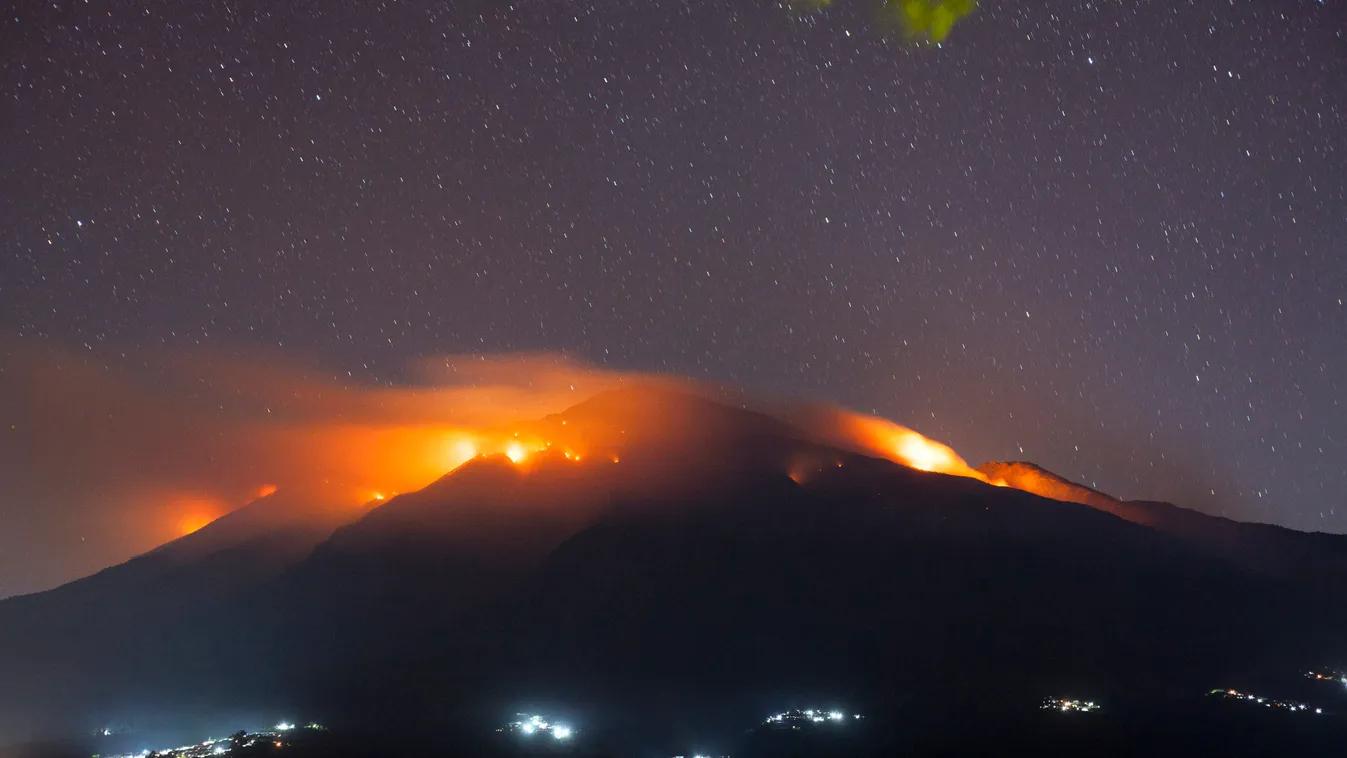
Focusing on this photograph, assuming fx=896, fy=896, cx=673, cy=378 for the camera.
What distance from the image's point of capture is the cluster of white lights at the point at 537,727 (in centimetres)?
10868

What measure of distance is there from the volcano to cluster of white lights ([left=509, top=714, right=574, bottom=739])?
10.3 metres

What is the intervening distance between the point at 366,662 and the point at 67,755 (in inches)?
1915

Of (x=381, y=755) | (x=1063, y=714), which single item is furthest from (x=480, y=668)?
(x=1063, y=714)

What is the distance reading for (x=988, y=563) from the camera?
153 m

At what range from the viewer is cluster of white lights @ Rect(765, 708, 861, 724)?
357 ft

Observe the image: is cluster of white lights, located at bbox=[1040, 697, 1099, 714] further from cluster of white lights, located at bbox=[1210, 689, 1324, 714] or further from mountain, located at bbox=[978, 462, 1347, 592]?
mountain, located at bbox=[978, 462, 1347, 592]

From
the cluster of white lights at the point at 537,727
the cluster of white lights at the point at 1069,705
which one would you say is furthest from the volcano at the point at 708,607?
the cluster of white lights at the point at 537,727

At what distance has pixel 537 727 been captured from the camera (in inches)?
4414

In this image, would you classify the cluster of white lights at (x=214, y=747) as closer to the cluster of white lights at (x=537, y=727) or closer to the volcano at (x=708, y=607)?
the volcano at (x=708, y=607)

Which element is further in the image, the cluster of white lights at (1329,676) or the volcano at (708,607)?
the volcano at (708,607)

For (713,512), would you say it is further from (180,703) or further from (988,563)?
(180,703)

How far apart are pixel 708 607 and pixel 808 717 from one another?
3932 centimetres

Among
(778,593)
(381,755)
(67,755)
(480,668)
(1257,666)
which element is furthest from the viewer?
(778,593)

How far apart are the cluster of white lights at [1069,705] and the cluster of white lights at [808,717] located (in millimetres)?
24757
